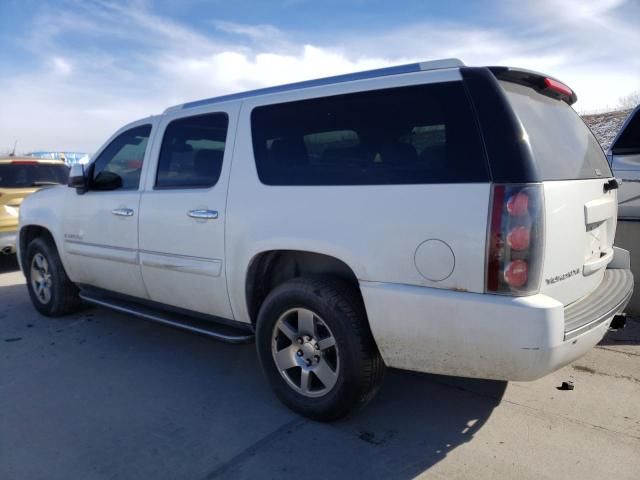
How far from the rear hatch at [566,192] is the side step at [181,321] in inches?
74.8

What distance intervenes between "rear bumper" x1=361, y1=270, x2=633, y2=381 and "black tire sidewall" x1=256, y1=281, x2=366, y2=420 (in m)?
0.18

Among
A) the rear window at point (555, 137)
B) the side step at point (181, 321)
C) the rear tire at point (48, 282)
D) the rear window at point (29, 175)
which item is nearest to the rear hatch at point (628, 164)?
the rear window at point (555, 137)

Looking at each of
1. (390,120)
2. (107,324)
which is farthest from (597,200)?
(107,324)

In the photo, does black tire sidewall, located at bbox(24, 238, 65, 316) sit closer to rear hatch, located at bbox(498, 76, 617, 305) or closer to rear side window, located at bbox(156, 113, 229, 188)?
rear side window, located at bbox(156, 113, 229, 188)

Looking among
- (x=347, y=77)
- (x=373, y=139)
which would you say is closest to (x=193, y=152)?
(x=347, y=77)

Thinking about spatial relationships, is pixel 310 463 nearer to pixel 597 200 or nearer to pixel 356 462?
pixel 356 462

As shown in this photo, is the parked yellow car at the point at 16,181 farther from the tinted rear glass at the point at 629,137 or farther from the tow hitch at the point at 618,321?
the tinted rear glass at the point at 629,137

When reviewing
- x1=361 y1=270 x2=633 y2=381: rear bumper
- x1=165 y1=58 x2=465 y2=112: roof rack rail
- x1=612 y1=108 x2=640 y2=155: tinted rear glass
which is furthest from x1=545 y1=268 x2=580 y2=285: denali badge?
x1=612 y1=108 x2=640 y2=155: tinted rear glass

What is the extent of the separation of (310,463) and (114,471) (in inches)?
39.4

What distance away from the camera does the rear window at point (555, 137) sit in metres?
2.45

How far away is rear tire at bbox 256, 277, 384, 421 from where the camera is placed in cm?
276

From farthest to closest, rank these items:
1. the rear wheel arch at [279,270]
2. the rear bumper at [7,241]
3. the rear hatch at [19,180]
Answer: the rear hatch at [19,180]
the rear bumper at [7,241]
the rear wheel arch at [279,270]

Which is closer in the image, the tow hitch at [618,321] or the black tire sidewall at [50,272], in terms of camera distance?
the tow hitch at [618,321]

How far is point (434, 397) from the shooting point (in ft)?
10.9
